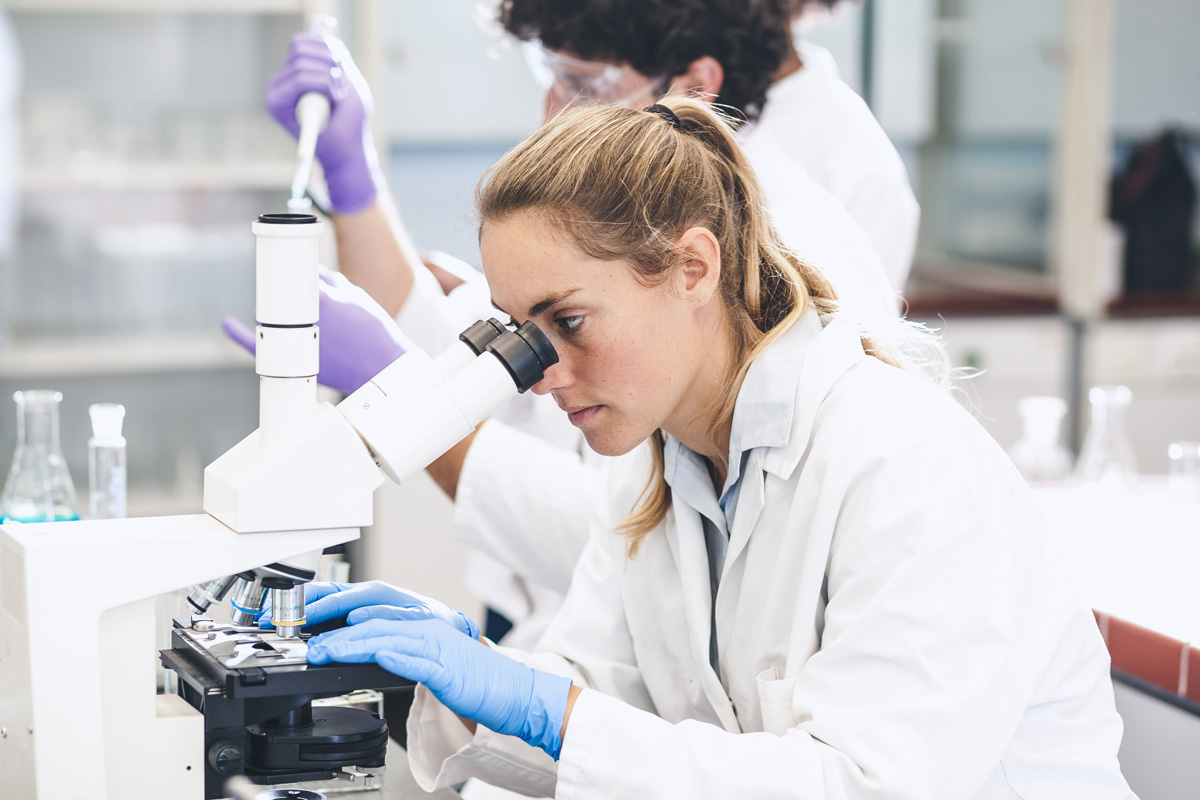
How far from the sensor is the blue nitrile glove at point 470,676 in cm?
107

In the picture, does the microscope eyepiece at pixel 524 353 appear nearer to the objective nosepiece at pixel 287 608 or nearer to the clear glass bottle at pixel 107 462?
the objective nosepiece at pixel 287 608

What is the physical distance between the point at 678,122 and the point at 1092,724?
70 centimetres

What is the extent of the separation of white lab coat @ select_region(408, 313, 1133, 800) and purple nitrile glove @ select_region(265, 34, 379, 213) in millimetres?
879

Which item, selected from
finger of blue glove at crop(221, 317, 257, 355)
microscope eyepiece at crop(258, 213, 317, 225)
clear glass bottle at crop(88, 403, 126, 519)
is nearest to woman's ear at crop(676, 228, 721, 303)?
microscope eyepiece at crop(258, 213, 317, 225)

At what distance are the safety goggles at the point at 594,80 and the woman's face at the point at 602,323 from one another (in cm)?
73

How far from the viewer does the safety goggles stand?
187 centimetres

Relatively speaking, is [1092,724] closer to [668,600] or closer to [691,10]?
[668,600]

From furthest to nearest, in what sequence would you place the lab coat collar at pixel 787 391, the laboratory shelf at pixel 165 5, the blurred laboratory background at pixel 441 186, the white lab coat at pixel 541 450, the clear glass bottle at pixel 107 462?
the blurred laboratory background at pixel 441 186
the laboratory shelf at pixel 165 5
the clear glass bottle at pixel 107 462
the white lab coat at pixel 541 450
the lab coat collar at pixel 787 391

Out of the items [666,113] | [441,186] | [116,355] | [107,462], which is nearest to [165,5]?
[116,355]

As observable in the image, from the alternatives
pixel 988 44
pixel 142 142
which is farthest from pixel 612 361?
pixel 988 44

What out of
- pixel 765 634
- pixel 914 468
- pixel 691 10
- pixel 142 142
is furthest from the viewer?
pixel 142 142

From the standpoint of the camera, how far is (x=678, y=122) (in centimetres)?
125

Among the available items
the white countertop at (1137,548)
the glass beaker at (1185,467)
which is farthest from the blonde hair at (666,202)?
the glass beaker at (1185,467)

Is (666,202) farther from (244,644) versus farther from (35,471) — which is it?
(35,471)
